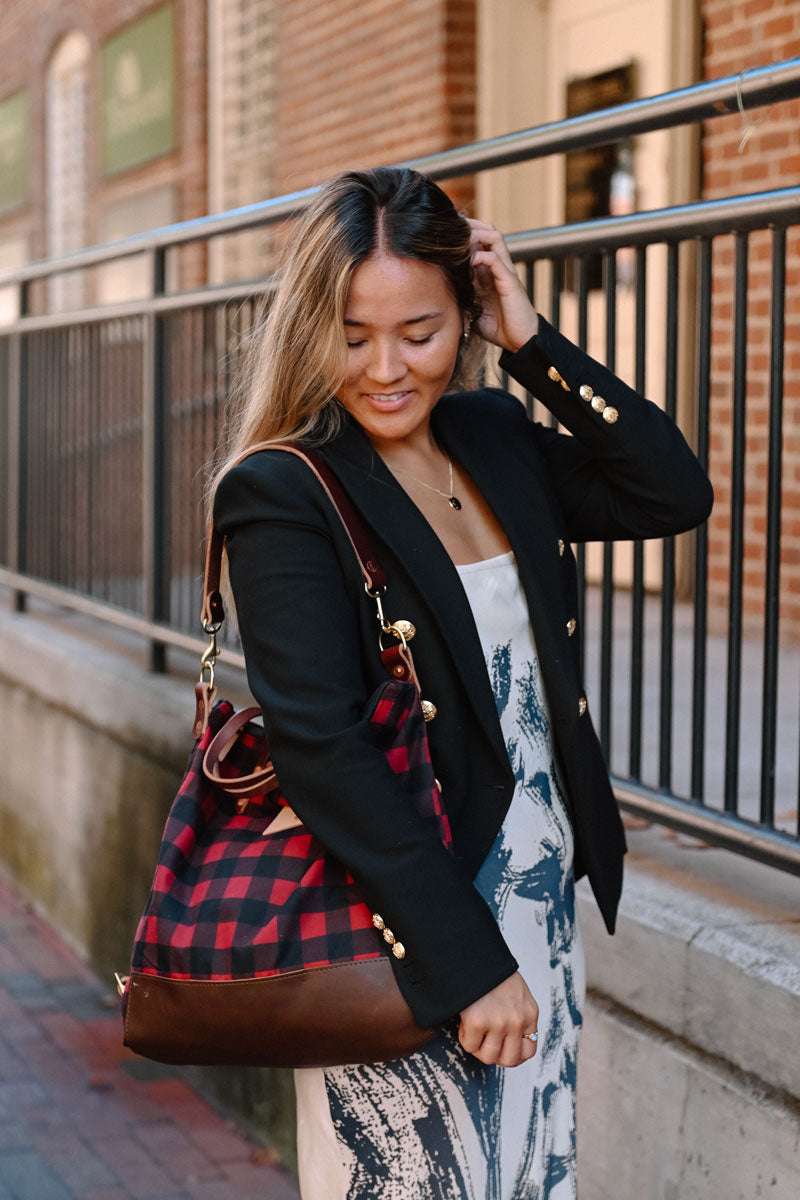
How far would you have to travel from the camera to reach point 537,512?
7.14 feet

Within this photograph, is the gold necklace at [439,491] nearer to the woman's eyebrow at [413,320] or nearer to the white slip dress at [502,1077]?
the white slip dress at [502,1077]

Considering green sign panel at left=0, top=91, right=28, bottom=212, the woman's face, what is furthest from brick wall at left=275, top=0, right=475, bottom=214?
green sign panel at left=0, top=91, right=28, bottom=212

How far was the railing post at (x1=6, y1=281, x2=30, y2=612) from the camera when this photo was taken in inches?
265

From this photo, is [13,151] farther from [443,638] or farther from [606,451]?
[443,638]

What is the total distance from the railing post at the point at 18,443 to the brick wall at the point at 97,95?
4583 millimetres

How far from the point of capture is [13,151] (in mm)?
16547

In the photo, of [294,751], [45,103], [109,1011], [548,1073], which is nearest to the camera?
[294,751]

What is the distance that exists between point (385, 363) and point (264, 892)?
65 cm

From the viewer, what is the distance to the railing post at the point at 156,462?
5258mm

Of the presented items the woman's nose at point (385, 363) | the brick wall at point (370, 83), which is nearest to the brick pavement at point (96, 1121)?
the woman's nose at point (385, 363)

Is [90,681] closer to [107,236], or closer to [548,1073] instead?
[548,1073]

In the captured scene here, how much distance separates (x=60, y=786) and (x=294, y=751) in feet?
13.6

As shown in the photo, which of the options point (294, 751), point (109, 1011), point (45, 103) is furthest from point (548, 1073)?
point (45, 103)

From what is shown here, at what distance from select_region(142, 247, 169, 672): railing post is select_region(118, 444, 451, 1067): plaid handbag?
10.8 feet
